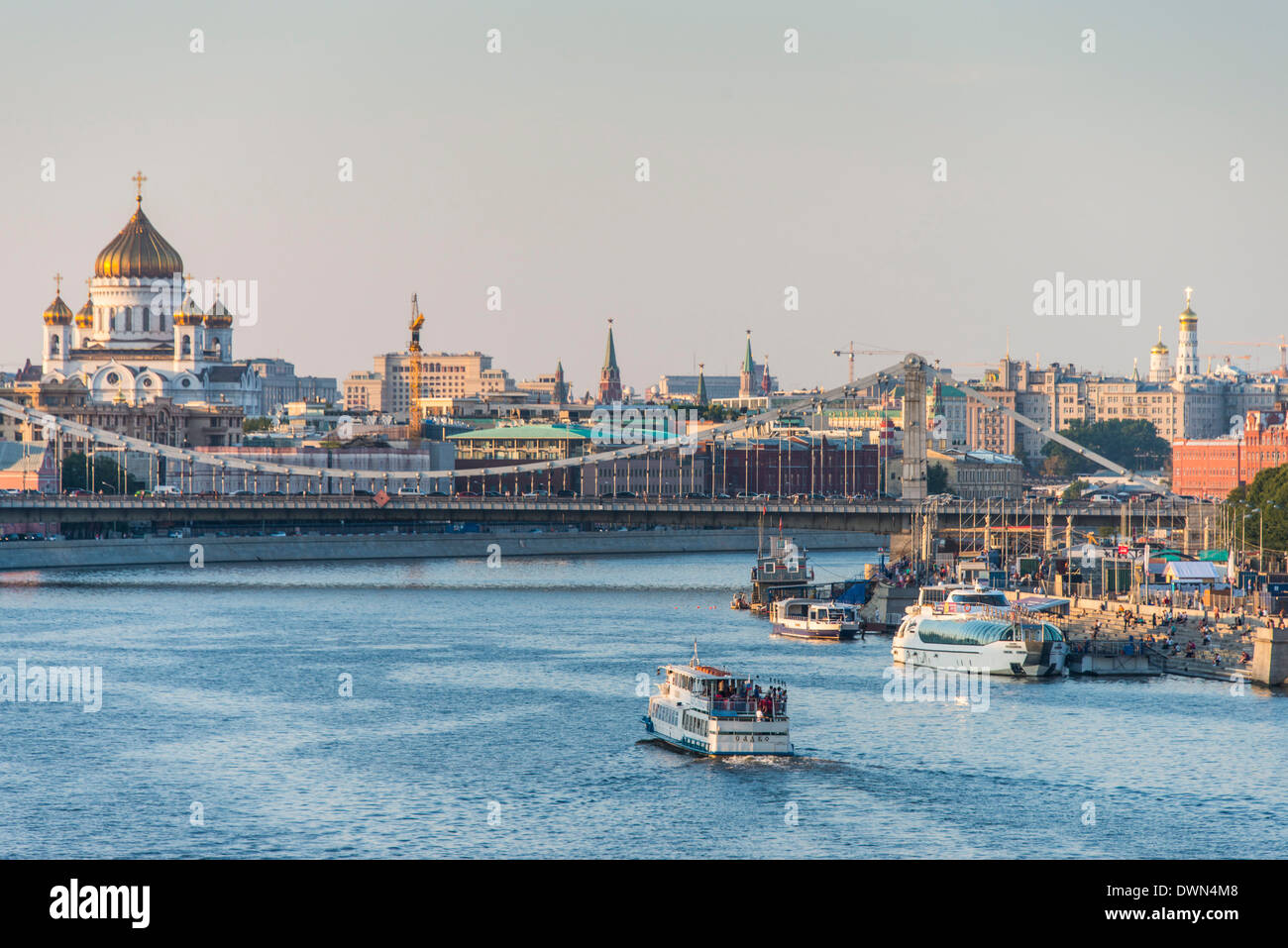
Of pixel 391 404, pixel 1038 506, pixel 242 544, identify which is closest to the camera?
pixel 242 544

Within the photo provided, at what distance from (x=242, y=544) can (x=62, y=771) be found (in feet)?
131

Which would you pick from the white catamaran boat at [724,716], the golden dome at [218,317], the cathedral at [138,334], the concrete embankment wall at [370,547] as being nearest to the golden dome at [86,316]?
the cathedral at [138,334]

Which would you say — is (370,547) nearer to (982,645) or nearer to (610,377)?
(982,645)

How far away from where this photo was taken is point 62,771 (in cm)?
2359

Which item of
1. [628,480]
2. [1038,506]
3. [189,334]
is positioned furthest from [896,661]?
[189,334]

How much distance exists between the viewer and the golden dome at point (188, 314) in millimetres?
104219

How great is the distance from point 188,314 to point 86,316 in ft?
18.7

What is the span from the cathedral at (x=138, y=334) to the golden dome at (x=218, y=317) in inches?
85.4

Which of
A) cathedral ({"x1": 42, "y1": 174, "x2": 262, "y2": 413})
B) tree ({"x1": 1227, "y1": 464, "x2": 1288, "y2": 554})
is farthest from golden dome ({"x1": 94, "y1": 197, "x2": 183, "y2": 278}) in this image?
tree ({"x1": 1227, "y1": 464, "x2": 1288, "y2": 554})

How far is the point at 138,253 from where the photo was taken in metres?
102

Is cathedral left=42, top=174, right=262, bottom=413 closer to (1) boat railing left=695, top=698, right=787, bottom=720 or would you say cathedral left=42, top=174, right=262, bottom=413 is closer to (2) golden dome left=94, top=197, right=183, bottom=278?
(2) golden dome left=94, top=197, right=183, bottom=278

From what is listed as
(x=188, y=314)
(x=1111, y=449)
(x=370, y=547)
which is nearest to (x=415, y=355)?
(x=188, y=314)
